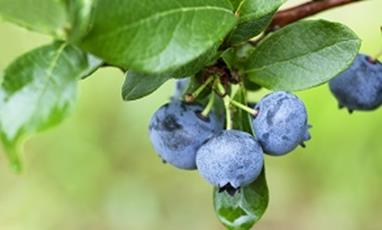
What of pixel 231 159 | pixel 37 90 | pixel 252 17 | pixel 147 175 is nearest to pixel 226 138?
pixel 231 159

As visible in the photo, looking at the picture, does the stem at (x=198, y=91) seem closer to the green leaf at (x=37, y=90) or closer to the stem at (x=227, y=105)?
the stem at (x=227, y=105)

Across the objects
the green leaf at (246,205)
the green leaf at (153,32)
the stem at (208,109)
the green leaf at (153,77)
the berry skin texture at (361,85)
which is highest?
the green leaf at (153,32)

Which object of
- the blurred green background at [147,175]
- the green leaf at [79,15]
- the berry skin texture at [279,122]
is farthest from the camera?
the blurred green background at [147,175]

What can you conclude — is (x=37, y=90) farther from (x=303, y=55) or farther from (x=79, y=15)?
(x=303, y=55)

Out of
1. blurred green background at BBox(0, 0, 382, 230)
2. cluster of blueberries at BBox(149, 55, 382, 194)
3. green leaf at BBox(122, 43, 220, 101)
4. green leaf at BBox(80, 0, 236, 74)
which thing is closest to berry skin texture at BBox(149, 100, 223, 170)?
cluster of blueberries at BBox(149, 55, 382, 194)

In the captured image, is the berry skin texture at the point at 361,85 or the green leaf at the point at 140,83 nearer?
the green leaf at the point at 140,83

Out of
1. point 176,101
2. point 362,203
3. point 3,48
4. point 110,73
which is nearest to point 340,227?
point 362,203

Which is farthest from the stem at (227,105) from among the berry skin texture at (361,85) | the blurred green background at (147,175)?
the blurred green background at (147,175)
